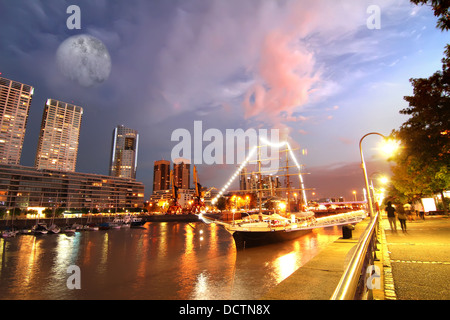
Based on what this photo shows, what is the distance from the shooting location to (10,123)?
191375 millimetres

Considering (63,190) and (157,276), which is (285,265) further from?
(63,190)

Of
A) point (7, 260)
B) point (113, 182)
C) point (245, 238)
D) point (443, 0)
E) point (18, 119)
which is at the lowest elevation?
point (7, 260)

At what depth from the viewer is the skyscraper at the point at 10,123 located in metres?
183

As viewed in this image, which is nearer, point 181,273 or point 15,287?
point 15,287

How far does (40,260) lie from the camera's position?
2852 cm

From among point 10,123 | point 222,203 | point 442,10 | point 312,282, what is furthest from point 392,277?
point 10,123

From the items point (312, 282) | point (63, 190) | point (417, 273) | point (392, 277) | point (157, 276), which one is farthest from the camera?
point (63, 190)

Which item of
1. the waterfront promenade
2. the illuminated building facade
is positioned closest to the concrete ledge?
the waterfront promenade

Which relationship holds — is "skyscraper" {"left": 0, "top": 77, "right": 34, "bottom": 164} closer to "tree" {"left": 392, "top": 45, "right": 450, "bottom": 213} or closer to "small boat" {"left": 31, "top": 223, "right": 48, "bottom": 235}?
"small boat" {"left": 31, "top": 223, "right": 48, "bottom": 235}

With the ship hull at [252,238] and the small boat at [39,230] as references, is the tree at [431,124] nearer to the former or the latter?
the ship hull at [252,238]

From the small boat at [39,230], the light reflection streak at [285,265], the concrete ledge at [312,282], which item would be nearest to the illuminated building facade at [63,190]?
the small boat at [39,230]

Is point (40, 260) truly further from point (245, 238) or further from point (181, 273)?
point (245, 238)

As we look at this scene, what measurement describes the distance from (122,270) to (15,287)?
7623 mm
